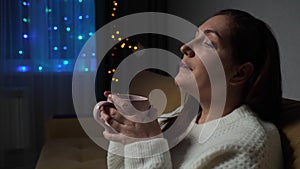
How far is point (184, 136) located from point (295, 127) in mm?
286

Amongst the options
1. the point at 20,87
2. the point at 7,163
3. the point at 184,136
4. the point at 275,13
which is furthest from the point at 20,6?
the point at 184,136

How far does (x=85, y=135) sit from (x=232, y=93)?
155 centimetres

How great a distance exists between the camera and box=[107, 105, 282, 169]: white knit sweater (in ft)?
2.53

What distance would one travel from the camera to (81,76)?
119 inches

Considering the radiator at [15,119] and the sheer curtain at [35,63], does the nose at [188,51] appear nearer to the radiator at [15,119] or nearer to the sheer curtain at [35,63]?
the sheer curtain at [35,63]

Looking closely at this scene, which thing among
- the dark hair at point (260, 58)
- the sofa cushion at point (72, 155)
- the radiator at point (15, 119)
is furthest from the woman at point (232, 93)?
the radiator at point (15, 119)

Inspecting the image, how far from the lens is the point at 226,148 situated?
0.78 metres

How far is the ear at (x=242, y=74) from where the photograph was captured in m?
0.91

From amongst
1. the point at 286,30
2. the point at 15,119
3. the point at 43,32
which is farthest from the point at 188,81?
the point at 15,119

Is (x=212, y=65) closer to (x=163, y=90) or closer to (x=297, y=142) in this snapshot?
(x=297, y=142)

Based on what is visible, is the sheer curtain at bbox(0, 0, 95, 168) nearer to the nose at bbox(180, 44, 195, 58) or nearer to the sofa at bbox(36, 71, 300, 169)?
the sofa at bbox(36, 71, 300, 169)

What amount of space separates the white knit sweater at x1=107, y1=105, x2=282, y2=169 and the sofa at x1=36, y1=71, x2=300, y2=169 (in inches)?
2.9

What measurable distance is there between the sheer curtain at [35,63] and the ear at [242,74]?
85.2 inches

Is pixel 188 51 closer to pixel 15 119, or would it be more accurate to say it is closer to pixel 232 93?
pixel 232 93
